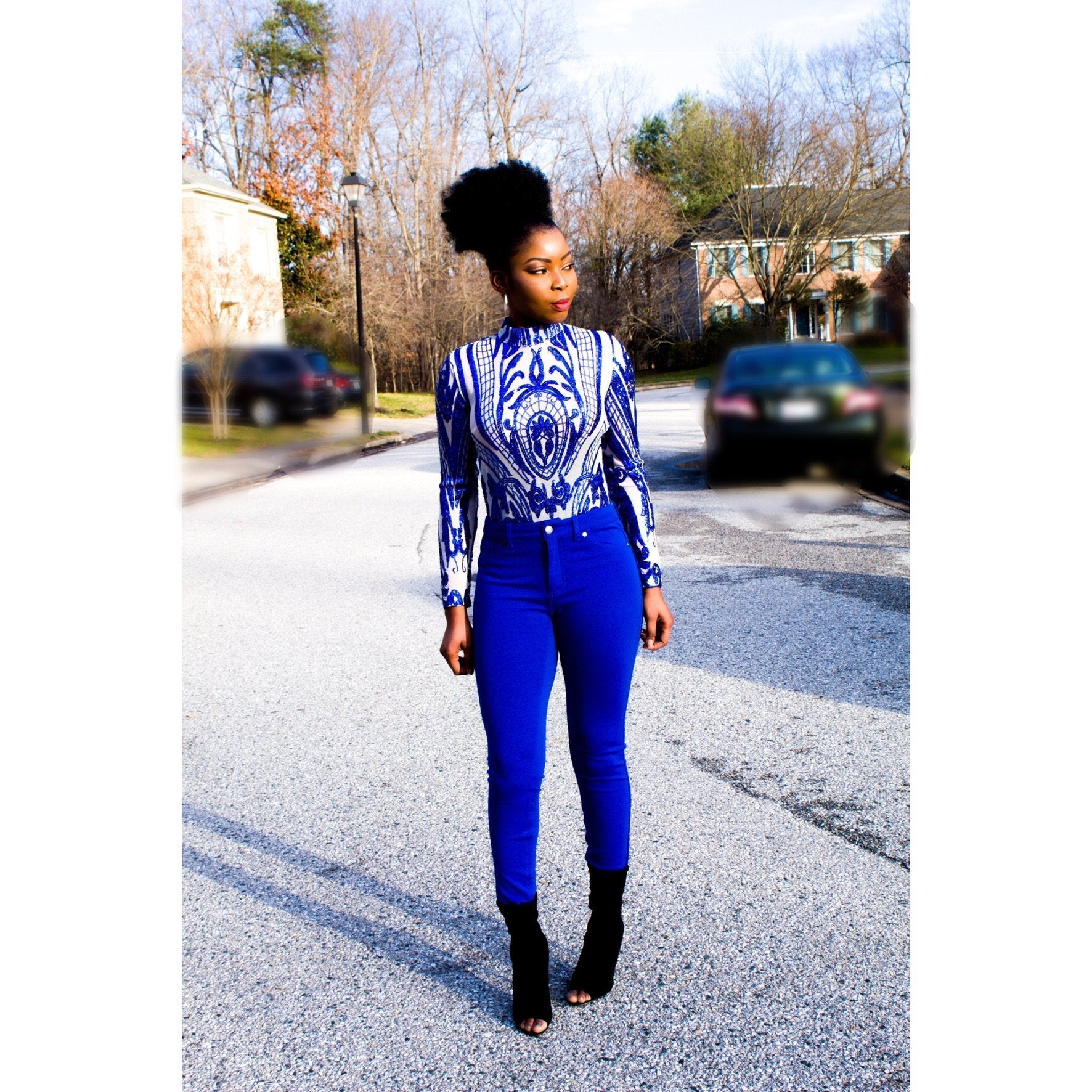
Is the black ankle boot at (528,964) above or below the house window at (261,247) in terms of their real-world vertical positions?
below

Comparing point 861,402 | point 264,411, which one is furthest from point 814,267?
point 264,411

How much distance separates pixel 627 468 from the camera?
2.14 metres

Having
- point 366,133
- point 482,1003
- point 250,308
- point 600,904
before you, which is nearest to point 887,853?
point 600,904

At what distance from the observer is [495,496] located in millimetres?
2076

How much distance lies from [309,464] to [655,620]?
14261 mm

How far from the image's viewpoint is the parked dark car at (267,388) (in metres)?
10.9

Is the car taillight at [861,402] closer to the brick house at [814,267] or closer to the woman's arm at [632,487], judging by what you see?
the brick house at [814,267]

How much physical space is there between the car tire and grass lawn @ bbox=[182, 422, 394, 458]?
113 mm

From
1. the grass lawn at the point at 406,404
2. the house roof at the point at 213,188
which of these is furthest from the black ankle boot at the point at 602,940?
the grass lawn at the point at 406,404

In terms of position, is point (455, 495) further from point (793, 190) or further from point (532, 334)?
point (793, 190)

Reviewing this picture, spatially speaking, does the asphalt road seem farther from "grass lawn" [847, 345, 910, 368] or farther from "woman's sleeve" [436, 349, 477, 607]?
"grass lawn" [847, 345, 910, 368]

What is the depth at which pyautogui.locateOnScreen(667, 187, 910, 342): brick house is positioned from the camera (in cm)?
530

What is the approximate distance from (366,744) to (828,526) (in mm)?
5782

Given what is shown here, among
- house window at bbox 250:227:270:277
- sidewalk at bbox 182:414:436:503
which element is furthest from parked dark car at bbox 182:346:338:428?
house window at bbox 250:227:270:277
